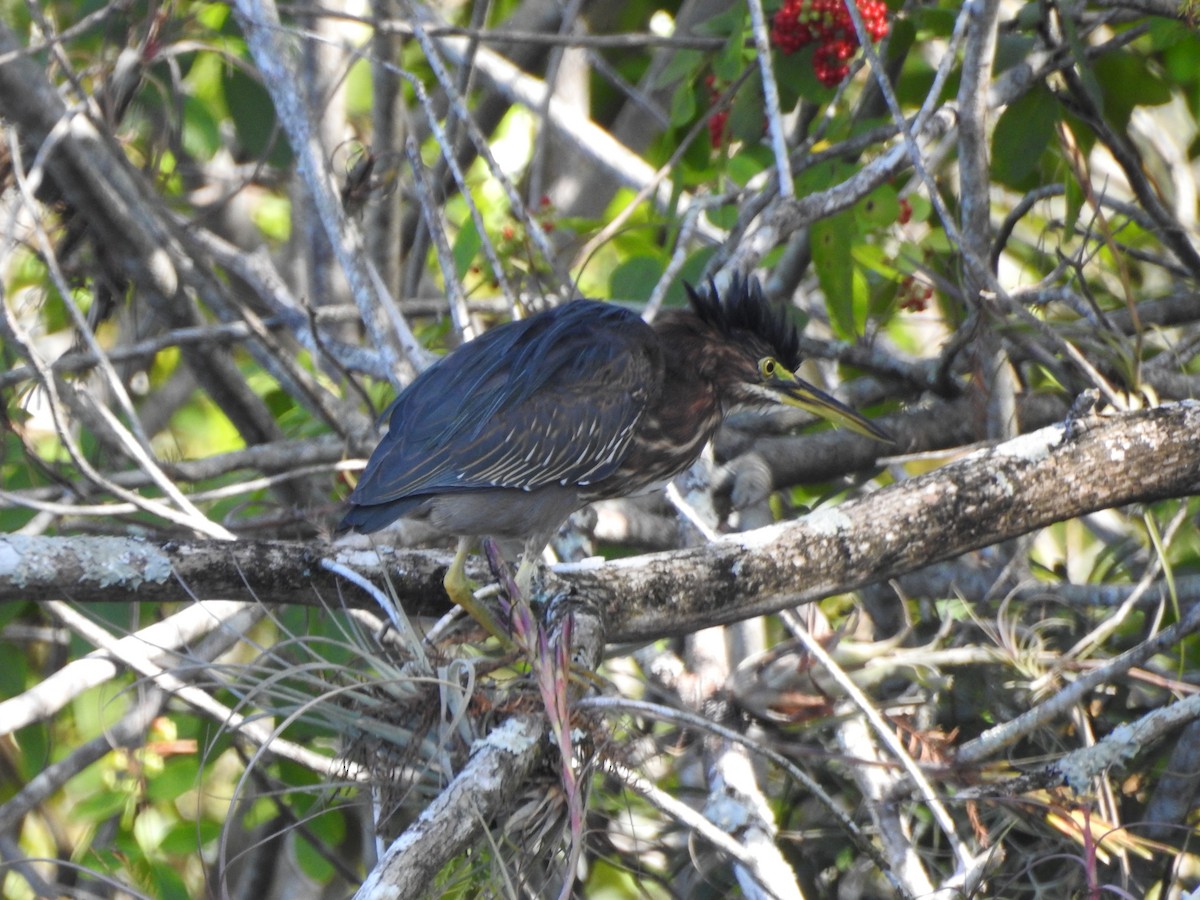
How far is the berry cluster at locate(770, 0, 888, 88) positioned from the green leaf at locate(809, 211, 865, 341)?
49cm

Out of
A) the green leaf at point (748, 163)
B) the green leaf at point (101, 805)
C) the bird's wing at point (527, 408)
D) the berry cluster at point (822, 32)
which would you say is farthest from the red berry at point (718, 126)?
the green leaf at point (101, 805)

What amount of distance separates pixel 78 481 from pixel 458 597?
1651 mm

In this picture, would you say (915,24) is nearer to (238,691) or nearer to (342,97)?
(342,97)

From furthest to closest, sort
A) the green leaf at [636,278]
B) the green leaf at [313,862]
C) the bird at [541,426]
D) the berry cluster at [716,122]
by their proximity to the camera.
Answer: the berry cluster at [716,122] → the green leaf at [636,278] → the green leaf at [313,862] → the bird at [541,426]

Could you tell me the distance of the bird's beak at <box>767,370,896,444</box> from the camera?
3.72m

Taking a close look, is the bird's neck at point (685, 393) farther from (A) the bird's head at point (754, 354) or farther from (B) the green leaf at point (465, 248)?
(B) the green leaf at point (465, 248)

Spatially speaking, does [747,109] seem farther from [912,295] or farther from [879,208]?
[912,295]

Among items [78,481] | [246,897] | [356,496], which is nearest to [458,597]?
[356,496]

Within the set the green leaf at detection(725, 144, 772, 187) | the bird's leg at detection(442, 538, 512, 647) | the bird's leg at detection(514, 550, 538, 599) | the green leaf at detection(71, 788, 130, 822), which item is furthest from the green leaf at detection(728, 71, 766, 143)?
the green leaf at detection(71, 788, 130, 822)

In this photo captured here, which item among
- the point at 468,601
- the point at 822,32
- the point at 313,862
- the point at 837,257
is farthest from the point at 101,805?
the point at 822,32

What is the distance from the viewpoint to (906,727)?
2980 millimetres

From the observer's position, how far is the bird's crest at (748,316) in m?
3.73

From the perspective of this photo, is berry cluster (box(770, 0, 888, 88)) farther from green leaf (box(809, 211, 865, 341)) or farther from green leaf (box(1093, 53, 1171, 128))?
green leaf (box(1093, 53, 1171, 128))

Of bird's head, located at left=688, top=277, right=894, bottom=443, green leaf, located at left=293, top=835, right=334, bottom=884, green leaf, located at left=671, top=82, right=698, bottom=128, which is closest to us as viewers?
bird's head, located at left=688, top=277, right=894, bottom=443
